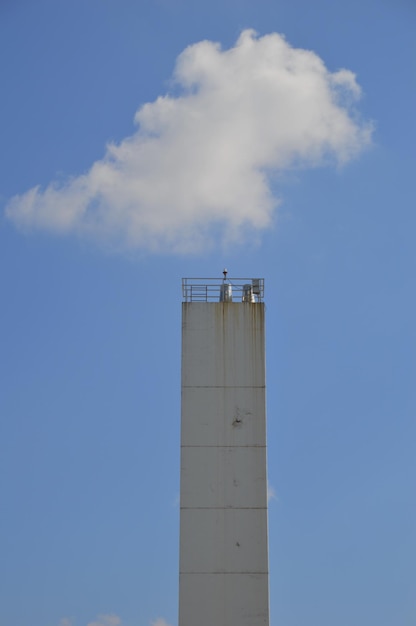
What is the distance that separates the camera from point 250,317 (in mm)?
37938

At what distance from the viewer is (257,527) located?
35.7 metres

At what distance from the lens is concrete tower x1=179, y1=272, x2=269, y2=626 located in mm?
35094

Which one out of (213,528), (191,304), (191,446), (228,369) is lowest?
(213,528)

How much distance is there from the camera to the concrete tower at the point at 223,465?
115 ft

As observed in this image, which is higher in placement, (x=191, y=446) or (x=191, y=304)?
(x=191, y=304)

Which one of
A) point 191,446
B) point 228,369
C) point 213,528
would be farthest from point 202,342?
point 213,528

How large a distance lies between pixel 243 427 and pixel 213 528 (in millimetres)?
3634

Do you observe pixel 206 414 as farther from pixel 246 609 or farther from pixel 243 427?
pixel 246 609

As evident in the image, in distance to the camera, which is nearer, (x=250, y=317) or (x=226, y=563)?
(x=226, y=563)

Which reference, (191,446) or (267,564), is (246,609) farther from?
(191,446)

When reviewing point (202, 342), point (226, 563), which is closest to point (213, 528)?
point (226, 563)

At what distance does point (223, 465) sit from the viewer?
3625 centimetres

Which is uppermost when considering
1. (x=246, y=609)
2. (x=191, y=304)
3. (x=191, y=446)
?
(x=191, y=304)

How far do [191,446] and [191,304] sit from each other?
5.19 metres
